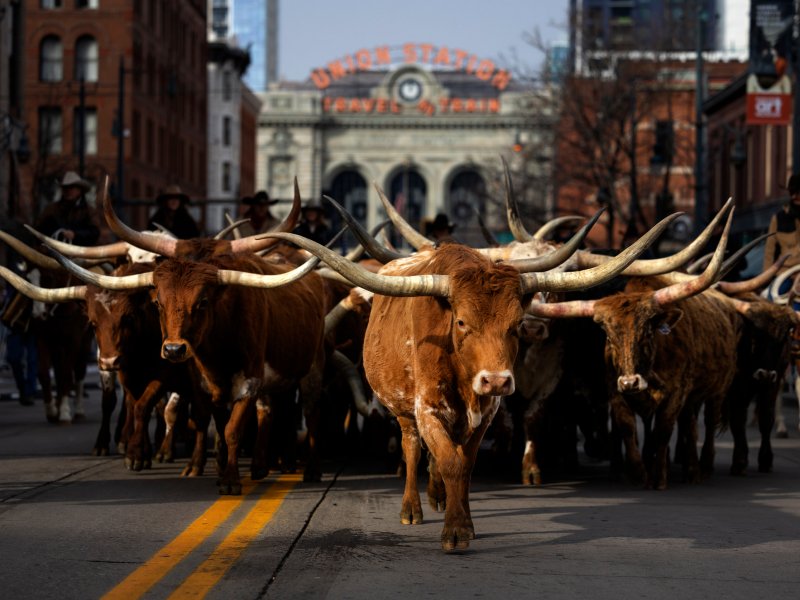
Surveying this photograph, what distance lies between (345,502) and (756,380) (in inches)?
A: 178

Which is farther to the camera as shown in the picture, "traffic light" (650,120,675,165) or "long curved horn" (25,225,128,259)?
"traffic light" (650,120,675,165)

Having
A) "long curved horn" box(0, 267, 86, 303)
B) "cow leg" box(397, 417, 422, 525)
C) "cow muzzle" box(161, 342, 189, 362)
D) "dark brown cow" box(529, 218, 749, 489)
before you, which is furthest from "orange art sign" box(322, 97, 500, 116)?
"cow leg" box(397, 417, 422, 525)

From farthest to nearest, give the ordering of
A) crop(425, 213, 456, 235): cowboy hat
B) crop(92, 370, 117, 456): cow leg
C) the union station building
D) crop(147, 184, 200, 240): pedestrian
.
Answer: the union station building
crop(425, 213, 456, 235): cowboy hat
crop(147, 184, 200, 240): pedestrian
crop(92, 370, 117, 456): cow leg

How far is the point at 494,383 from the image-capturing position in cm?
809

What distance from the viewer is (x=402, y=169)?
132m

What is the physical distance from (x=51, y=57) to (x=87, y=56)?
139 centimetres

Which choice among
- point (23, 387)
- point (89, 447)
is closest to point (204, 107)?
point (23, 387)

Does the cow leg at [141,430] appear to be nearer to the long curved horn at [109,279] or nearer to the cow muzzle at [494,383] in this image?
the long curved horn at [109,279]

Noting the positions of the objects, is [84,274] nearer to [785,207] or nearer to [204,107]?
[785,207]

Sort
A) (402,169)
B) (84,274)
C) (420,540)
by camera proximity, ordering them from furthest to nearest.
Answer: (402,169)
(84,274)
(420,540)

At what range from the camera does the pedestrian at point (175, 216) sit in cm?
1591

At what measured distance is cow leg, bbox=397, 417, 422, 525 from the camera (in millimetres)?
9172

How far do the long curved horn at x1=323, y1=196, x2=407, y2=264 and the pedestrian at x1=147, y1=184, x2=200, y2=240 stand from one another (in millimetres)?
5907

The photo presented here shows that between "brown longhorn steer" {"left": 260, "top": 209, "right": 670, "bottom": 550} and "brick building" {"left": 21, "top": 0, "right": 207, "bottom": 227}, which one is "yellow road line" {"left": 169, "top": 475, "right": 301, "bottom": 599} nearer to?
"brown longhorn steer" {"left": 260, "top": 209, "right": 670, "bottom": 550}
